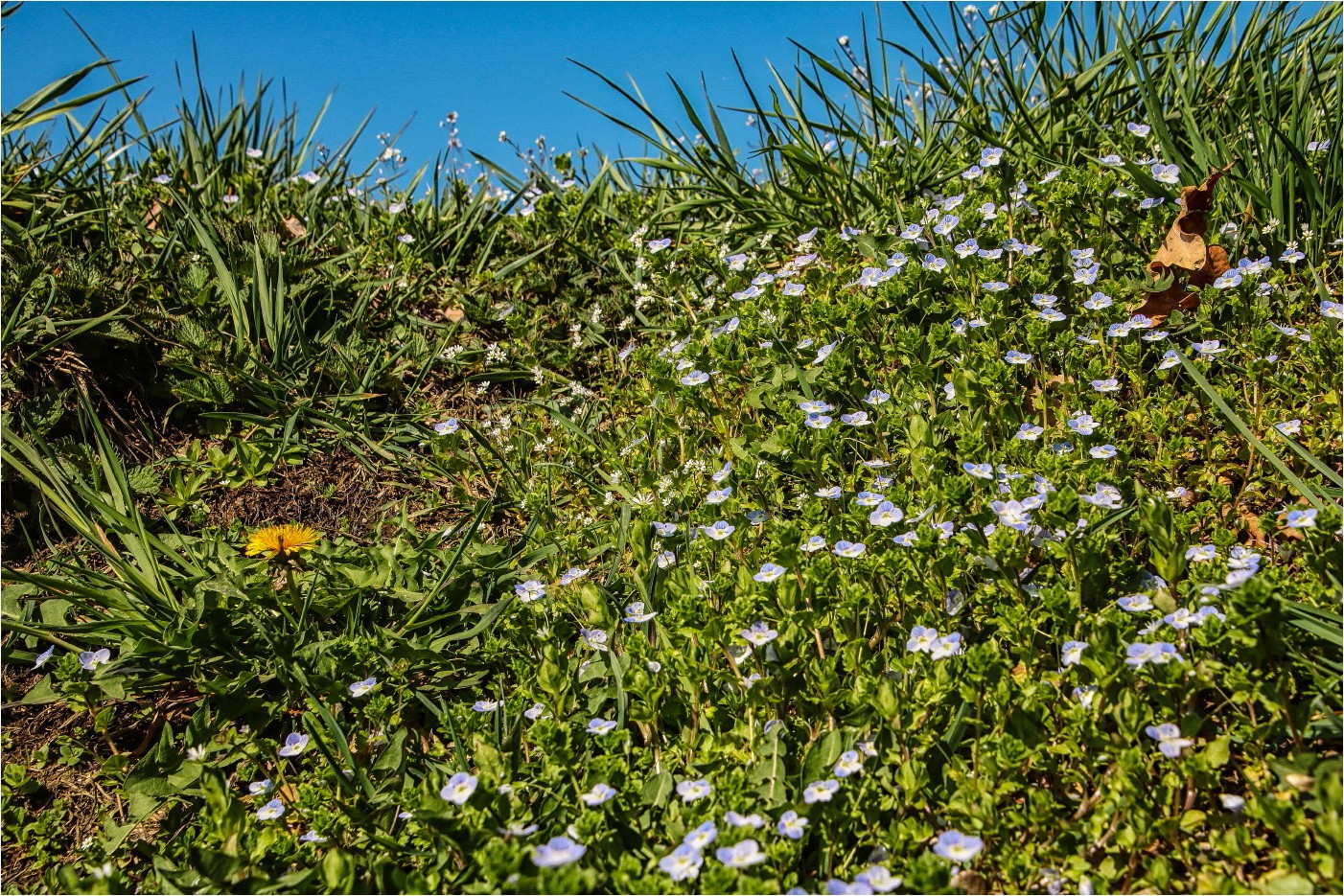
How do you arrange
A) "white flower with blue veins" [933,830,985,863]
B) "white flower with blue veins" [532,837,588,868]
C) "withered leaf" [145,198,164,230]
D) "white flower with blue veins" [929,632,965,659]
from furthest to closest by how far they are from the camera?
"withered leaf" [145,198,164,230] < "white flower with blue veins" [929,632,965,659] < "white flower with blue veins" [933,830,985,863] < "white flower with blue veins" [532,837,588,868]

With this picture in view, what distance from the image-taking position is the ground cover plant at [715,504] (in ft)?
7.04

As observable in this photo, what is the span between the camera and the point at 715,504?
317cm

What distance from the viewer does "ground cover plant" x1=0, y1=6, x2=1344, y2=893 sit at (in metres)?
2.14

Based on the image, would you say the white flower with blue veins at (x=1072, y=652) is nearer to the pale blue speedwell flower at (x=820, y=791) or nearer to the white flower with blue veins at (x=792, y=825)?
the pale blue speedwell flower at (x=820, y=791)

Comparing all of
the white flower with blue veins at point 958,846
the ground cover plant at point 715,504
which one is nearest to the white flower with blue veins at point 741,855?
the ground cover plant at point 715,504

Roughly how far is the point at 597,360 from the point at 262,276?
4.67 ft

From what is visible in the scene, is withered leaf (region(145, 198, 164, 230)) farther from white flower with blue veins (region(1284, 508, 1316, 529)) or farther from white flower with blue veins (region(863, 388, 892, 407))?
white flower with blue veins (region(1284, 508, 1316, 529))

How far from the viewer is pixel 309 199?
5.14 meters

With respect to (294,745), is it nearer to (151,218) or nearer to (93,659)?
(93,659)

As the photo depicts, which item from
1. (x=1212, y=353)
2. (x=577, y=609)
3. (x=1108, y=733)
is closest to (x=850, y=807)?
(x=1108, y=733)

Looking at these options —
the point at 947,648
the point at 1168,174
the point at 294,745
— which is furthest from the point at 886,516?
the point at 1168,174

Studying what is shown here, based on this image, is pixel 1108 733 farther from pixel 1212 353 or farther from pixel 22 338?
pixel 22 338

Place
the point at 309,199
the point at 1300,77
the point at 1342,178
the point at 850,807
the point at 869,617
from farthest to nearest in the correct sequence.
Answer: the point at 309,199
the point at 1300,77
the point at 1342,178
the point at 869,617
the point at 850,807

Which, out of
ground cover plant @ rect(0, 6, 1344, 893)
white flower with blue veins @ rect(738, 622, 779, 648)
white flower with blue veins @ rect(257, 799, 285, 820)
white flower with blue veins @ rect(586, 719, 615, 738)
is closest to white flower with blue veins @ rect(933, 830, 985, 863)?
ground cover plant @ rect(0, 6, 1344, 893)
